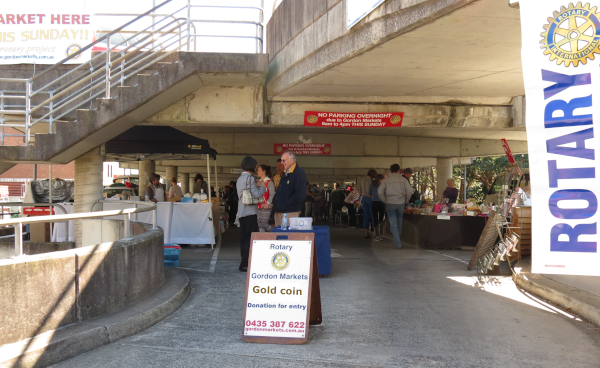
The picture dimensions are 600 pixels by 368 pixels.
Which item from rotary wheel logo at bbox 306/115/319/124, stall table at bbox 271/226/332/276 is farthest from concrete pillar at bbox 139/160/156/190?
stall table at bbox 271/226/332/276

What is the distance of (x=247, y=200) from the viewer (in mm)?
8070

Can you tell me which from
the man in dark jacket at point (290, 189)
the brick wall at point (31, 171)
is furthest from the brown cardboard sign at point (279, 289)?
the brick wall at point (31, 171)

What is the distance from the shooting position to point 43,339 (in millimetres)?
4188

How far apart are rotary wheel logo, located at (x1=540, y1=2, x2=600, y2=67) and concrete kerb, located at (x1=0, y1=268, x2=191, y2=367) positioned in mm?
4330

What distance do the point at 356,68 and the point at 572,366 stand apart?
568cm

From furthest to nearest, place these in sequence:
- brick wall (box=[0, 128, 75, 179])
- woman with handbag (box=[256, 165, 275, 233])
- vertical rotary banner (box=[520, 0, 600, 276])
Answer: brick wall (box=[0, 128, 75, 179]) → woman with handbag (box=[256, 165, 275, 233]) → vertical rotary banner (box=[520, 0, 600, 276])

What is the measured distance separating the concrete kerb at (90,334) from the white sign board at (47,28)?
7.80 metres

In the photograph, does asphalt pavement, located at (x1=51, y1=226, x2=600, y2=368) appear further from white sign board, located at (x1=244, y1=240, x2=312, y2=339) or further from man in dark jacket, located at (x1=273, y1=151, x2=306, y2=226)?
man in dark jacket, located at (x1=273, y1=151, x2=306, y2=226)

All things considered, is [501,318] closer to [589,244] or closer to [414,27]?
[589,244]

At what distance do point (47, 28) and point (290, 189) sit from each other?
24.7 feet

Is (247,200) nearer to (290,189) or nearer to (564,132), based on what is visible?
(290,189)

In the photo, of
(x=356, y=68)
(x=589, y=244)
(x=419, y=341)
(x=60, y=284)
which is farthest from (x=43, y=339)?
(x=356, y=68)

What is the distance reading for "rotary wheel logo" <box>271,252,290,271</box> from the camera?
491 cm

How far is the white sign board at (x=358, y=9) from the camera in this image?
6905 mm
